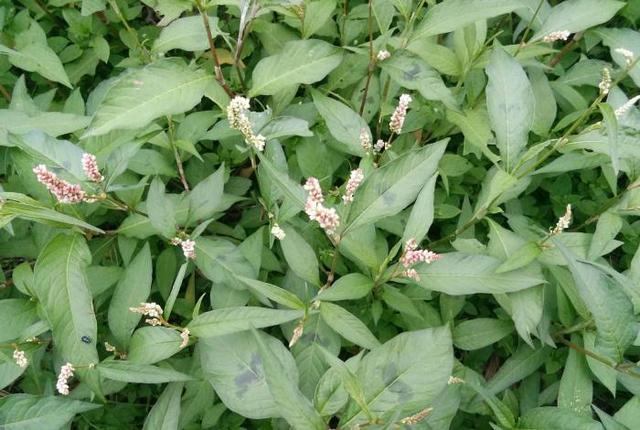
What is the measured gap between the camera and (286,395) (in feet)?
4.50

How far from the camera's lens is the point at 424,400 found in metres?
1.56

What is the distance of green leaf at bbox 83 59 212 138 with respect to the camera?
1565 mm

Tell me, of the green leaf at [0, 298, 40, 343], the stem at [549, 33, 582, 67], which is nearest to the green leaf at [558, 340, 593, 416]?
the stem at [549, 33, 582, 67]

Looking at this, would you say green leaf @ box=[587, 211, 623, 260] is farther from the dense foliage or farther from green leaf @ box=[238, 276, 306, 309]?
green leaf @ box=[238, 276, 306, 309]

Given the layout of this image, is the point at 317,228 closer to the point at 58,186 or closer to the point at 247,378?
the point at 247,378

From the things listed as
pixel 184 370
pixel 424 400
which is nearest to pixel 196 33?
pixel 184 370

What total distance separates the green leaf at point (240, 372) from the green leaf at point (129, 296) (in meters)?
0.30

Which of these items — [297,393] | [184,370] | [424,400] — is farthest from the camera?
[184,370]

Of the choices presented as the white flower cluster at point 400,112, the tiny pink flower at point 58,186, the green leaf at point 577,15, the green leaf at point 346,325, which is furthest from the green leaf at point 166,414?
the green leaf at point 577,15

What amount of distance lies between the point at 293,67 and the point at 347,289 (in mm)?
801

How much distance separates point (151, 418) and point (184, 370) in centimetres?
42

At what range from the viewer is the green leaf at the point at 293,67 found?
198 centimetres

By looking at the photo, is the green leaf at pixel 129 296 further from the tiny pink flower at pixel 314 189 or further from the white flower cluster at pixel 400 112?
the white flower cluster at pixel 400 112

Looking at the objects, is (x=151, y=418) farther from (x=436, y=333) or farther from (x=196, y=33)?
(x=196, y=33)
